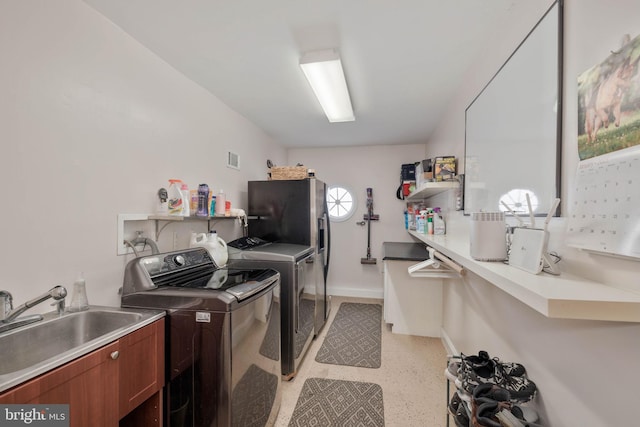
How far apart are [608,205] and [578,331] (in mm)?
469

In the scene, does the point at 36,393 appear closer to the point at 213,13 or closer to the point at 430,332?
the point at 213,13

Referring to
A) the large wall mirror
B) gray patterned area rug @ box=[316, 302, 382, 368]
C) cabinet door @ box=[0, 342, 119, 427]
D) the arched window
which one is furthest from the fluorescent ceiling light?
gray patterned area rug @ box=[316, 302, 382, 368]

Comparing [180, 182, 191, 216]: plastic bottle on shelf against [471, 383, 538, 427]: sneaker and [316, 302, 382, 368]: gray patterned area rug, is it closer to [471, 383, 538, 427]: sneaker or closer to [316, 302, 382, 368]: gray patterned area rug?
[316, 302, 382, 368]: gray patterned area rug

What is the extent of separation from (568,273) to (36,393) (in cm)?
175

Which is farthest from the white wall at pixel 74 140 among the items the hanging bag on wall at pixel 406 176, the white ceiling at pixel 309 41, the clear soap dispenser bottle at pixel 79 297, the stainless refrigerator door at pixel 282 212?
the hanging bag on wall at pixel 406 176

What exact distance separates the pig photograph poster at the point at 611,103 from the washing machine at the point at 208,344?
1.50 m

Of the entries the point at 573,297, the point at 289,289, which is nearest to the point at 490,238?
the point at 573,297

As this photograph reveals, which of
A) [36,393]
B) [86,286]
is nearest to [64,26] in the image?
[86,286]

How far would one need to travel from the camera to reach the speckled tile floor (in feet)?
5.65

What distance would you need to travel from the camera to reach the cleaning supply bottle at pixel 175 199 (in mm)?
1681

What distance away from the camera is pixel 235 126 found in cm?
279

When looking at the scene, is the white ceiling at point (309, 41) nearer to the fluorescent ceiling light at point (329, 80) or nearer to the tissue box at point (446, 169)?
the fluorescent ceiling light at point (329, 80)

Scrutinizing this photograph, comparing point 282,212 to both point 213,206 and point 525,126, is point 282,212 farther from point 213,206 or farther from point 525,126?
point 525,126

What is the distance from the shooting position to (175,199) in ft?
5.57
